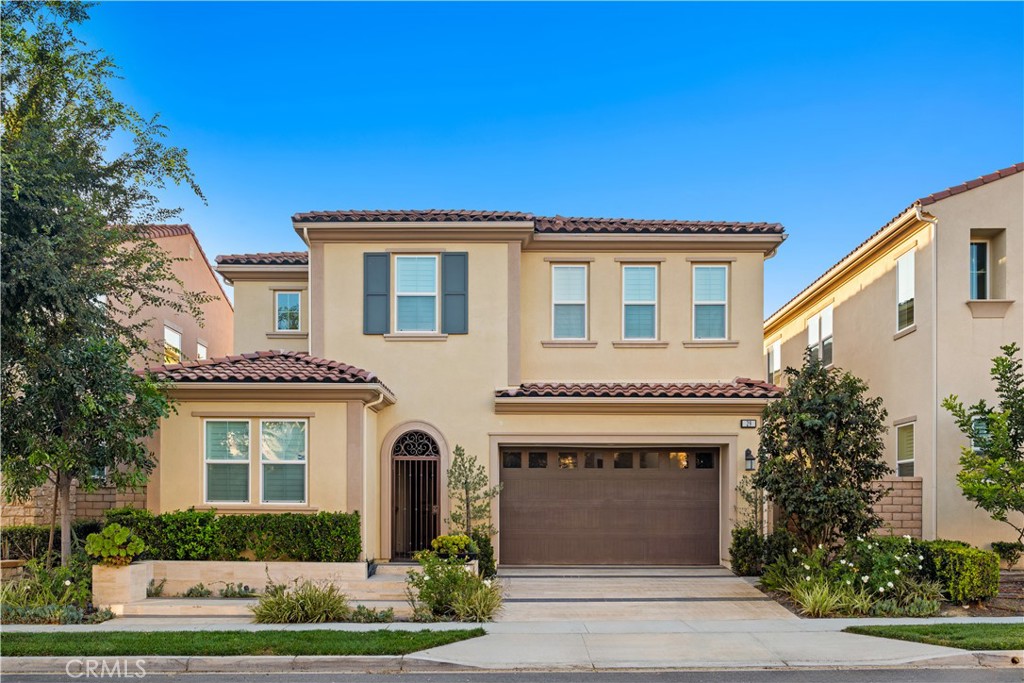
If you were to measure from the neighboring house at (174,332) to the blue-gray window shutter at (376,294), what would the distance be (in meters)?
2.95

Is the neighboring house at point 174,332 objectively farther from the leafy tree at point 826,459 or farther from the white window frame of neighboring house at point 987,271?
the white window frame of neighboring house at point 987,271

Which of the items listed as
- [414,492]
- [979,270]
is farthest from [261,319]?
[979,270]

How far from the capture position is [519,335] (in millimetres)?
17641

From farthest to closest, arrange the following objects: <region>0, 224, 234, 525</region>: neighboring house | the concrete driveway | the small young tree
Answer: the small young tree
<region>0, 224, 234, 525</region>: neighboring house
the concrete driveway

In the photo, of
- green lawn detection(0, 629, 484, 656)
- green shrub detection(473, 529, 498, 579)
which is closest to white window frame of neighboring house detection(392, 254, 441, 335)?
green shrub detection(473, 529, 498, 579)

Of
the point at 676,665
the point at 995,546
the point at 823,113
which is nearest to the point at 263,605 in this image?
Answer: the point at 676,665

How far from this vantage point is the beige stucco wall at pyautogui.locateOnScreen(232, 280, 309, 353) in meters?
21.3

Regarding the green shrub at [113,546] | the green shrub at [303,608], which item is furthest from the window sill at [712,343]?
the green shrub at [113,546]

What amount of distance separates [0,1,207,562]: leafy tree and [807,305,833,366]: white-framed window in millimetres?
15974

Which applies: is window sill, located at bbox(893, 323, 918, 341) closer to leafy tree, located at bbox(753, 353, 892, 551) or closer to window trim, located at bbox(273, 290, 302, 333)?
leafy tree, located at bbox(753, 353, 892, 551)

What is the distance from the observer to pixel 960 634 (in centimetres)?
1092

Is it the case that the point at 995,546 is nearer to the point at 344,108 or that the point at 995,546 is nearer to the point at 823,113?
the point at 823,113

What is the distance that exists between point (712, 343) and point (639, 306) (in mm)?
1702

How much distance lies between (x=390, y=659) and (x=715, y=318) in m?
10.9
